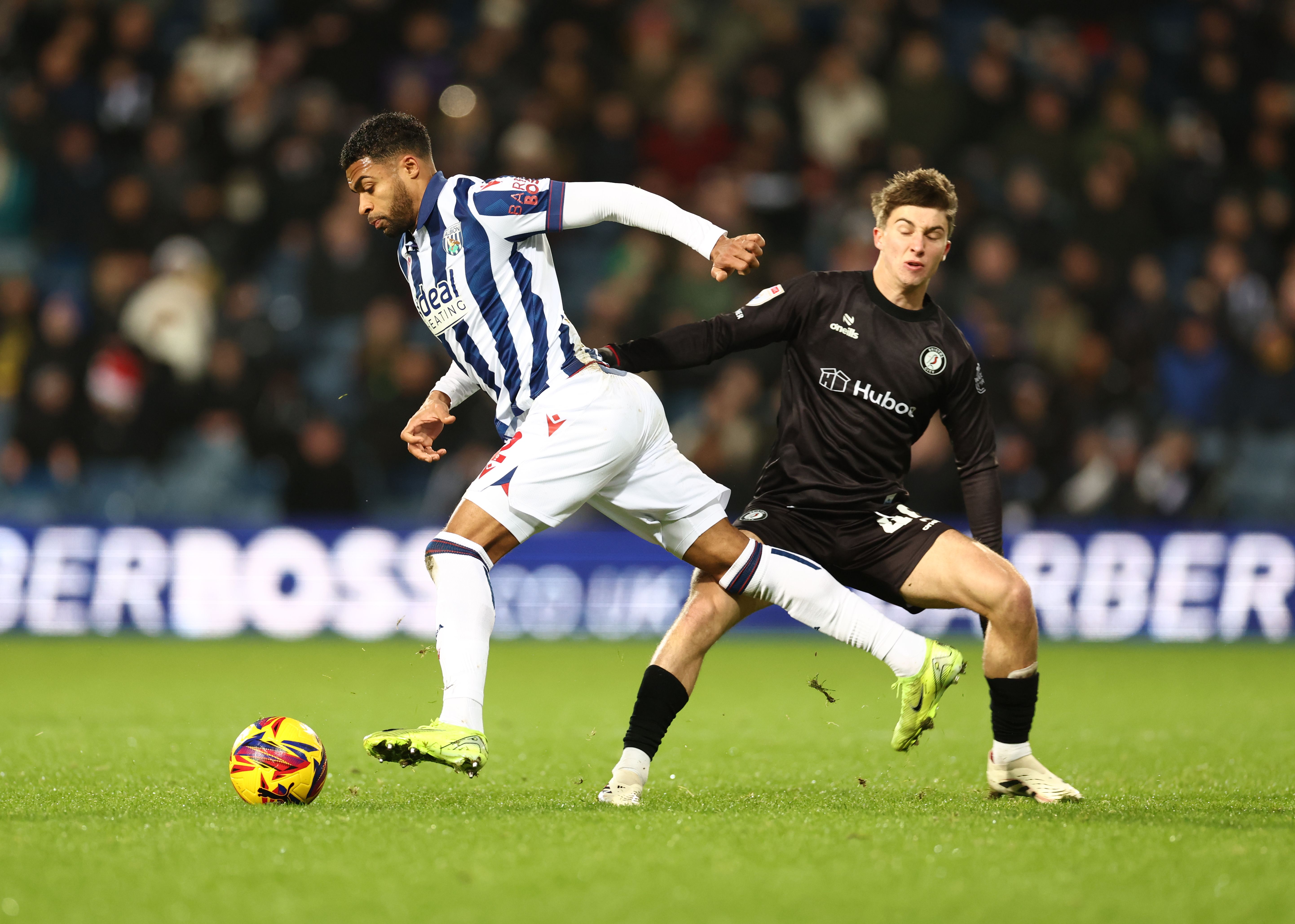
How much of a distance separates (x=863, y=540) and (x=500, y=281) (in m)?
1.57

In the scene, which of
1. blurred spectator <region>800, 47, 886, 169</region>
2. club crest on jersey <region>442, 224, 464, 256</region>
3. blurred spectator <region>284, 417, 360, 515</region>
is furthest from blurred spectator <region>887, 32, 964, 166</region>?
club crest on jersey <region>442, 224, 464, 256</region>

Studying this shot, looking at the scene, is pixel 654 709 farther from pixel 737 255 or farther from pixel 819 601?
pixel 737 255

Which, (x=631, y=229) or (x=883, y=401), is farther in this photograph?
(x=631, y=229)

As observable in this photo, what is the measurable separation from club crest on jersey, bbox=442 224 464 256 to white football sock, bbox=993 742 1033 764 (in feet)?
8.17

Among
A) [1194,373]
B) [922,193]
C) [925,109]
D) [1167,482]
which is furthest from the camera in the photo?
[925,109]

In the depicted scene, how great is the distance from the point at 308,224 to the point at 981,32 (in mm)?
6919

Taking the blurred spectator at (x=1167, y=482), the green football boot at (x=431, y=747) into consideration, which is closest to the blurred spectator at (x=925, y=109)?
the blurred spectator at (x=1167, y=482)

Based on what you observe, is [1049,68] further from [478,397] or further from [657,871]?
[657,871]

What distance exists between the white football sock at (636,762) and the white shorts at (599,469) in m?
0.69

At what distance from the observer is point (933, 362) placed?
17.9 feet

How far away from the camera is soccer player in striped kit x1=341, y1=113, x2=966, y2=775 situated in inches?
191

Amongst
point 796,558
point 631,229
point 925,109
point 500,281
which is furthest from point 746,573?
point 925,109

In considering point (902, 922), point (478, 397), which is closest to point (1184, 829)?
point (902, 922)

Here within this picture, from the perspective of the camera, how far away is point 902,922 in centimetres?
337
